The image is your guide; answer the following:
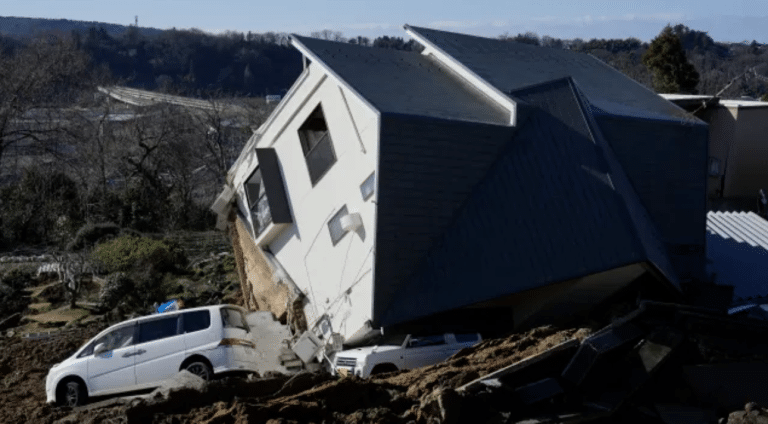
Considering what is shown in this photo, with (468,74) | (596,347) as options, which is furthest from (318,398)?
(468,74)

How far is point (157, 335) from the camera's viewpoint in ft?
51.4

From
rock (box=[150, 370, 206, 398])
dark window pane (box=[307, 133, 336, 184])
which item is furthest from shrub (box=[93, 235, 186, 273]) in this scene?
rock (box=[150, 370, 206, 398])

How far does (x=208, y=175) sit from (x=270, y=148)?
24.5m

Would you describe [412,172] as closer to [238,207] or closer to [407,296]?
[407,296]

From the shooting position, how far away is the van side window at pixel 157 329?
1563 centimetres

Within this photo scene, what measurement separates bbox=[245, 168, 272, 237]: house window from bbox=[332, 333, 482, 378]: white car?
5624 millimetres

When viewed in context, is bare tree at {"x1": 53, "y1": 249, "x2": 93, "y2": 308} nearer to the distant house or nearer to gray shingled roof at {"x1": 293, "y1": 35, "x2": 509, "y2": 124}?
gray shingled roof at {"x1": 293, "y1": 35, "x2": 509, "y2": 124}

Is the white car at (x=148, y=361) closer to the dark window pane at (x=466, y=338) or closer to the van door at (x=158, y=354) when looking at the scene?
the van door at (x=158, y=354)

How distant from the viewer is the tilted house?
15.9 m

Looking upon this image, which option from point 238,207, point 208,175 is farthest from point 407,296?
point 208,175

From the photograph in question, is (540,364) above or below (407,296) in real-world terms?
below

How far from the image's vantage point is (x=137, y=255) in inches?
1048

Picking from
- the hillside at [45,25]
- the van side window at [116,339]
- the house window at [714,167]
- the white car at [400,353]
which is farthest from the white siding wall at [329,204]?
the hillside at [45,25]

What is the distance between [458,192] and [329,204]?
299 centimetres
